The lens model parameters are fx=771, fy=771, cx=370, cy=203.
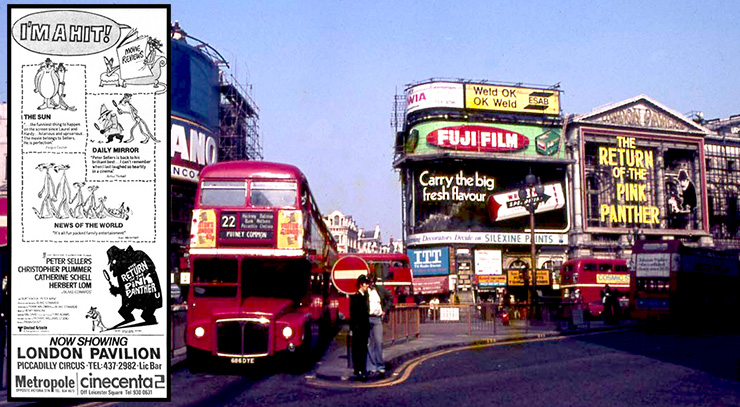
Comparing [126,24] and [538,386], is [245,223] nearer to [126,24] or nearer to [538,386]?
[538,386]

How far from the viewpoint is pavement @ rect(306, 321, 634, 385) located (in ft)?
→ 44.8

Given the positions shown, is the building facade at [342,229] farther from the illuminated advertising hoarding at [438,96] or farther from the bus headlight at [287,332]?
the bus headlight at [287,332]

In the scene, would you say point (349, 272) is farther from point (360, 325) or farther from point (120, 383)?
Answer: point (120, 383)

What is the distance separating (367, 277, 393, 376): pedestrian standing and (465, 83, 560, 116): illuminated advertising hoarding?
142ft

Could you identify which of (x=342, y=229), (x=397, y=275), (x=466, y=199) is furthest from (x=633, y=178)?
(x=342, y=229)

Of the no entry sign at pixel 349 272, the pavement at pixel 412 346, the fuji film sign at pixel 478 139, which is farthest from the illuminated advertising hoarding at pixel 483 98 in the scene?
the no entry sign at pixel 349 272

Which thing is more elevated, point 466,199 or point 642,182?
point 642,182

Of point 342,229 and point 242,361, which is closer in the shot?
point 242,361

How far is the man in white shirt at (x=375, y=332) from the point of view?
43.8ft

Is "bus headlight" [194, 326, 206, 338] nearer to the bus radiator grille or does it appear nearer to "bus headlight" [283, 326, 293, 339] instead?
the bus radiator grille

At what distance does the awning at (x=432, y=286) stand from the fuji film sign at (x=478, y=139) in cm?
973

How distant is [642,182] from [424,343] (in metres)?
43.2

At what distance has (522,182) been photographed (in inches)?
2194

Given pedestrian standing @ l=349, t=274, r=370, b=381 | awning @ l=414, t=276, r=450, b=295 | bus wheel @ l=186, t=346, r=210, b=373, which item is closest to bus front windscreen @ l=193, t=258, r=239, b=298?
bus wheel @ l=186, t=346, r=210, b=373
